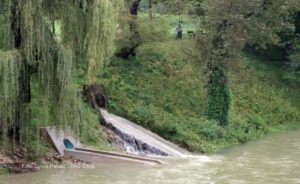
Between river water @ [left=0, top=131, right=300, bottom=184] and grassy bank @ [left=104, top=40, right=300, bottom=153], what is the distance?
3134 millimetres

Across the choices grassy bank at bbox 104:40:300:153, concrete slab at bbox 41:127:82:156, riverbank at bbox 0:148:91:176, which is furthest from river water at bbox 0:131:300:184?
grassy bank at bbox 104:40:300:153

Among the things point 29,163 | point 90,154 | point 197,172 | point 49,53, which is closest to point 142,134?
point 90,154

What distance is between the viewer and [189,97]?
3266 centimetres

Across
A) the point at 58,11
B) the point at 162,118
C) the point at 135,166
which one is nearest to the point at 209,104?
the point at 162,118

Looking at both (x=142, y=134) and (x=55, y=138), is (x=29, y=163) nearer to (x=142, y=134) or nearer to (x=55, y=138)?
(x=55, y=138)

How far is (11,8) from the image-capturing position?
1798 cm

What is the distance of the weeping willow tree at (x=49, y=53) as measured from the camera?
17875 millimetres

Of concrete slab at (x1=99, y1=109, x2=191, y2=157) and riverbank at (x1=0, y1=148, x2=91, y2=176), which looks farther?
concrete slab at (x1=99, y1=109, x2=191, y2=157)

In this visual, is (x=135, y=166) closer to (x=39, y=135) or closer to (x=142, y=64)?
(x=39, y=135)

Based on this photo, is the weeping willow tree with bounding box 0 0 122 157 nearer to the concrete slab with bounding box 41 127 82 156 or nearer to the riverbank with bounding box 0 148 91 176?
the riverbank with bounding box 0 148 91 176

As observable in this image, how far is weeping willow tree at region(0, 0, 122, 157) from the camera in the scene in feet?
58.6

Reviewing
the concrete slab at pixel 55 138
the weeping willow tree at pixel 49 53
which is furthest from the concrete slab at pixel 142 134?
the weeping willow tree at pixel 49 53

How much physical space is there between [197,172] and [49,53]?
20.3 ft

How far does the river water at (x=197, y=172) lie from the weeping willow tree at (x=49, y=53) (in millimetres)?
1715
